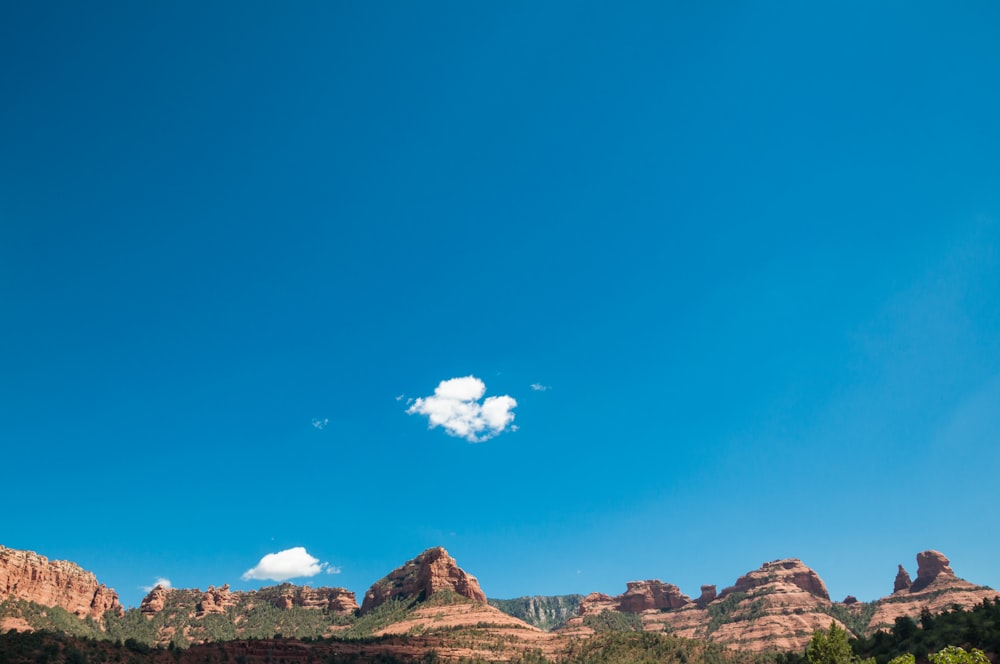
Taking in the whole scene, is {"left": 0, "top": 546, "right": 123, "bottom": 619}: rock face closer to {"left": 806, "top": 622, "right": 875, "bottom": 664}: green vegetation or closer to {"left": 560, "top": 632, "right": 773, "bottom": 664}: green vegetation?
{"left": 560, "top": 632, "right": 773, "bottom": 664}: green vegetation

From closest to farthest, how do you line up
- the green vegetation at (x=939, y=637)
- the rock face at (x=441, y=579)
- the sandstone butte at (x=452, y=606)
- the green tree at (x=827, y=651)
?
the green vegetation at (x=939, y=637) → the green tree at (x=827, y=651) → the sandstone butte at (x=452, y=606) → the rock face at (x=441, y=579)

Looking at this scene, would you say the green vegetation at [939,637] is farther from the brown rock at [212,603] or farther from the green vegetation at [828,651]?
the brown rock at [212,603]

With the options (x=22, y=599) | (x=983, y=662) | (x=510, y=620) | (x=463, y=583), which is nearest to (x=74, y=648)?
(x=22, y=599)

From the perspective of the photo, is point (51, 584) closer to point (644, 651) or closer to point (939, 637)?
point (644, 651)

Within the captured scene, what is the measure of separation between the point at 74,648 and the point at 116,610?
12161cm

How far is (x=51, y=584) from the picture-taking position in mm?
148125

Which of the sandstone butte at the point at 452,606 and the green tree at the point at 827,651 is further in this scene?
the sandstone butte at the point at 452,606

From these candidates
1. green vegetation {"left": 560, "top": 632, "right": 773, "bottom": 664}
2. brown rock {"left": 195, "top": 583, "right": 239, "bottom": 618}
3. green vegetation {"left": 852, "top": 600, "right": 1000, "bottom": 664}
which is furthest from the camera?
brown rock {"left": 195, "top": 583, "right": 239, "bottom": 618}

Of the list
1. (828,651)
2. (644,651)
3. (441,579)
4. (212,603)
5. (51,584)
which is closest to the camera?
(828,651)

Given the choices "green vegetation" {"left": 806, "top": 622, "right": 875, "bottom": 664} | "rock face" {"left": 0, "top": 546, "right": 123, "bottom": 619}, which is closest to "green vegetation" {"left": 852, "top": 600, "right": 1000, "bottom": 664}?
"green vegetation" {"left": 806, "top": 622, "right": 875, "bottom": 664}

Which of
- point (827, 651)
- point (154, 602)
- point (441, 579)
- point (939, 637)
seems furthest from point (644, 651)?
point (154, 602)

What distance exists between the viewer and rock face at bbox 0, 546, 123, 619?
452 ft

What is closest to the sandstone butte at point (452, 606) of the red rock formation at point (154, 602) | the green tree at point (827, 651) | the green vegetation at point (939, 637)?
the red rock formation at point (154, 602)

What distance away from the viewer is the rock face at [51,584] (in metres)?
138
